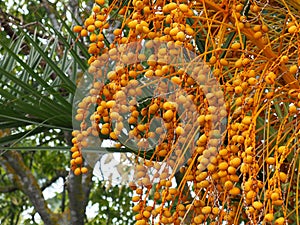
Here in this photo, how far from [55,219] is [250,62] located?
189 centimetres

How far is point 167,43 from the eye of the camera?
3.08 feet

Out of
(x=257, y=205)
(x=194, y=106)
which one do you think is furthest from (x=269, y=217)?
(x=194, y=106)

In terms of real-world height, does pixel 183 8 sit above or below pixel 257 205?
above

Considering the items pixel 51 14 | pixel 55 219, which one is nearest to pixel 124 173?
pixel 55 219

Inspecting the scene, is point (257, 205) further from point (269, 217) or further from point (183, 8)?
point (183, 8)

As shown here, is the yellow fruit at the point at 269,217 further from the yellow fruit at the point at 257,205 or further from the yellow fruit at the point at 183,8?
the yellow fruit at the point at 183,8

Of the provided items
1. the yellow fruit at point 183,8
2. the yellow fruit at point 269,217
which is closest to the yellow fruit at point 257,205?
the yellow fruit at point 269,217

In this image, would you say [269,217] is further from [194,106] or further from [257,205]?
[194,106]

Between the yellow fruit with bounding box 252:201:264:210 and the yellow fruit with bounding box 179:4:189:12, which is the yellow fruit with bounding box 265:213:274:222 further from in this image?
the yellow fruit with bounding box 179:4:189:12

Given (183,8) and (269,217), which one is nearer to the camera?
(269,217)

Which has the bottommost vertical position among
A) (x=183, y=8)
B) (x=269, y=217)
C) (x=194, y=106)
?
(x=269, y=217)

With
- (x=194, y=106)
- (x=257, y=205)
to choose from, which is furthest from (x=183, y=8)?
(x=257, y=205)

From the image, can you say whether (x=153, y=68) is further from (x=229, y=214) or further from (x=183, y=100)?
(x=229, y=214)

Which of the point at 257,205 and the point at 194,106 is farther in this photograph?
the point at 194,106
